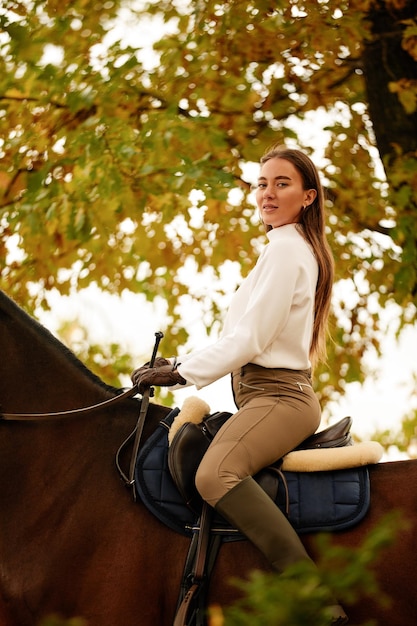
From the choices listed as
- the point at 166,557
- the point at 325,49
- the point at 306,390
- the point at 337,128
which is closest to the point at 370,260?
the point at 337,128

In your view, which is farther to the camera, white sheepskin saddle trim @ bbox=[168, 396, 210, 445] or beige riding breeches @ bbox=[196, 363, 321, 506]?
white sheepskin saddle trim @ bbox=[168, 396, 210, 445]

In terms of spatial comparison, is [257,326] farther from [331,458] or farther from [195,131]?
[195,131]

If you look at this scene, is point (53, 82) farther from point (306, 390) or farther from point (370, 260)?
point (306, 390)

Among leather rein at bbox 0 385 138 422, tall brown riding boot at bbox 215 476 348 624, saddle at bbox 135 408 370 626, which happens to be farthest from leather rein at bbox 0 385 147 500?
tall brown riding boot at bbox 215 476 348 624

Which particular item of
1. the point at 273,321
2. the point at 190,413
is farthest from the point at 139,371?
the point at 273,321

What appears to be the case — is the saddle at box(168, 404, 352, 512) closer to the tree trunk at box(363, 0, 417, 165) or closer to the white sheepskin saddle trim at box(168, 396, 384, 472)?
the white sheepskin saddle trim at box(168, 396, 384, 472)

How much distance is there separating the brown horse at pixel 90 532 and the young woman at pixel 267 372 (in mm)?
220

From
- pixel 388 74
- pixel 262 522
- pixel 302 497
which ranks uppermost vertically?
pixel 262 522

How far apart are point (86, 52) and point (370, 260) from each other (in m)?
2.88

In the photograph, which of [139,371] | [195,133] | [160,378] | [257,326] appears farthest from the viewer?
[195,133]

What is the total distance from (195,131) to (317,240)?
2.87 metres

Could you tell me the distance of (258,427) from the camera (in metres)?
3.38

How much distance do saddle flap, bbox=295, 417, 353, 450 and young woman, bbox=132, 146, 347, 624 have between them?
0.05 meters

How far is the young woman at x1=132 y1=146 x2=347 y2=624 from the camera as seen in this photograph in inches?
127
